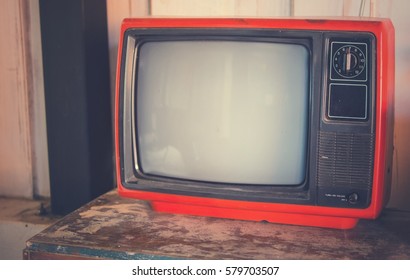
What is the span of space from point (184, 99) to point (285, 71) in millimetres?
230

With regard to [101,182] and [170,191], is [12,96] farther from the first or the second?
[170,191]

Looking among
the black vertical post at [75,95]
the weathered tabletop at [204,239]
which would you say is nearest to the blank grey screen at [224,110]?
the weathered tabletop at [204,239]

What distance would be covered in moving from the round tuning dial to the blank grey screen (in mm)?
68

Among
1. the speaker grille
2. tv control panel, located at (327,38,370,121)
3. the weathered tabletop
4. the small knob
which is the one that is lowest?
the weathered tabletop

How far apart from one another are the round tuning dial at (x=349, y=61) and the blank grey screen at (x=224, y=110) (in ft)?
0.22

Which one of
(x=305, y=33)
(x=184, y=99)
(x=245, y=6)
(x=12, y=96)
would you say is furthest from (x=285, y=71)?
→ (x=12, y=96)

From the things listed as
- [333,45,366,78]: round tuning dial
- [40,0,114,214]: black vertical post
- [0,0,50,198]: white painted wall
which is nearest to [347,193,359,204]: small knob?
[333,45,366,78]: round tuning dial

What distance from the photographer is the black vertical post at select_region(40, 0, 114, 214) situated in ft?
4.63

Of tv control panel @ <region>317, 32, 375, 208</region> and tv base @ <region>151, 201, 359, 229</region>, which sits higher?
tv control panel @ <region>317, 32, 375, 208</region>

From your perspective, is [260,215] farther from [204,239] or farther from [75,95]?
[75,95]

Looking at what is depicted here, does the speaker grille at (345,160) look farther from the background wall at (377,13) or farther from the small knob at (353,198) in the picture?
the background wall at (377,13)

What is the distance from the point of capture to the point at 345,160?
1.00 metres

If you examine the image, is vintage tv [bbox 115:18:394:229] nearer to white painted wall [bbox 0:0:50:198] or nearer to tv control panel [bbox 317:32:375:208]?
tv control panel [bbox 317:32:375:208]

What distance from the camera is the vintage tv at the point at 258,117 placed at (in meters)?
0.99
